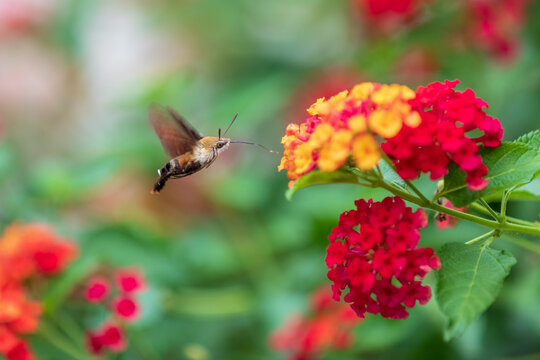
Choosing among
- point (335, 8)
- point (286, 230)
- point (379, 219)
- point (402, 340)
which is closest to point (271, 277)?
point (286, 230)

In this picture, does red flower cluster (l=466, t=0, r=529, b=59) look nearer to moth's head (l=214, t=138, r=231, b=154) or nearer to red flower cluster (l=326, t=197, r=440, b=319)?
moth's head (l=214, t=138, r=231, b=154)

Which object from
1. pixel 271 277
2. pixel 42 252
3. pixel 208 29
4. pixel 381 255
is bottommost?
pixel 381 255

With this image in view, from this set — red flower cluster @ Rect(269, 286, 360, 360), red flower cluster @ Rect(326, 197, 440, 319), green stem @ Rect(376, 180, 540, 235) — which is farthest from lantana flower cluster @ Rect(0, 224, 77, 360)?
green stem @ Rect(376, 180, 540, 235)

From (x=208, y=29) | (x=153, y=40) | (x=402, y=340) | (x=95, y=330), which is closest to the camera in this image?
(x=95, y=330)

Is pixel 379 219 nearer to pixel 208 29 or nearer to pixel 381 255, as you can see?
pixel 381 255

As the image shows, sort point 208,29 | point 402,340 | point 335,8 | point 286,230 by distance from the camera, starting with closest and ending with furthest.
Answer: point 402,340
point 286,230
point 335,8
point 208,29

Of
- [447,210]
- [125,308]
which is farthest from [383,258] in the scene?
[125,308]

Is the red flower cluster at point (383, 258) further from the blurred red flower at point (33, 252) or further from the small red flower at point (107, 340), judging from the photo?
the blurred red flower at point (33, 252)
